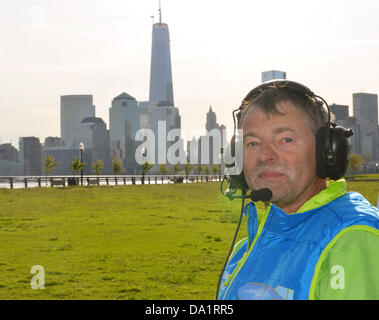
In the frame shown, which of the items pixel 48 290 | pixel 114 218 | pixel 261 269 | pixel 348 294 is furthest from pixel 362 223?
pixel 114 218

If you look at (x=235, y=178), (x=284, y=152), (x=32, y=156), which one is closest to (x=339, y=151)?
(x=284, y=152)

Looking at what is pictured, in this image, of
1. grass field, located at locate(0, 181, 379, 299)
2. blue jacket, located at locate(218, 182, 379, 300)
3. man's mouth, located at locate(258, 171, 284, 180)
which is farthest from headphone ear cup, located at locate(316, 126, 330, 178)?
grass field, located at locate(0, 181, 379, 299)

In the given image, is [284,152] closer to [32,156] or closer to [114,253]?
[114,253]

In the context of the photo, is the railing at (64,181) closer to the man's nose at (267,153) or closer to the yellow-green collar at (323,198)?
the man's nose at (267,153)

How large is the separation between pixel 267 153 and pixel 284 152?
8 centimetres

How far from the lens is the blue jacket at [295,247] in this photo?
1.70 meters

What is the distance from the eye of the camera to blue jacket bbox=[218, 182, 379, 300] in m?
1.70

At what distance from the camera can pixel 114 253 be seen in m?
10.8

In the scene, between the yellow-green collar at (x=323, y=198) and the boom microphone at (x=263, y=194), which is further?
the boom microphone at (x=263, y=194)

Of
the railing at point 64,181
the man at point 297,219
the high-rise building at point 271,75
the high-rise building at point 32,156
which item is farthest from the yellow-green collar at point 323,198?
the high-rise building at point 32,156

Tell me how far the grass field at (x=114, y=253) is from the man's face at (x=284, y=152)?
5015 mm
